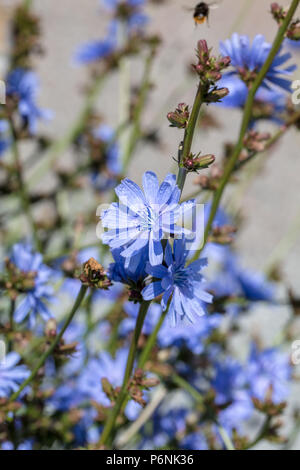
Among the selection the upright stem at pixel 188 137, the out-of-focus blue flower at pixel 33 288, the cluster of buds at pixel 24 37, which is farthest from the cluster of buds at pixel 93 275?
the cluster of buds at pixel 24 37

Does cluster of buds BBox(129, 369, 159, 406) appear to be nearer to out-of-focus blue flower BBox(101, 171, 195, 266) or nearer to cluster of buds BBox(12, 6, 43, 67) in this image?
out-of-focus blue flower BBox(101, 171, 195, 266)

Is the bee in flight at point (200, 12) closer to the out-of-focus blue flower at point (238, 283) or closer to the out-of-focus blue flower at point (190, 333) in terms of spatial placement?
the out-of-focus blue flower at point (190, 333)

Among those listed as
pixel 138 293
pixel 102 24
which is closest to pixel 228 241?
pixel 138 293

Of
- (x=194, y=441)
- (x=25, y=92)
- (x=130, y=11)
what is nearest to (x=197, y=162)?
(x=25, y=92)

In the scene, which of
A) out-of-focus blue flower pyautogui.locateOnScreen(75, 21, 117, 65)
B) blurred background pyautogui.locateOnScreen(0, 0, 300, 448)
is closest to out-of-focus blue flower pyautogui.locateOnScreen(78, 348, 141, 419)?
out-of-focus blue flower pyautogui.locateOnScreen(75, 21, 117, 65)

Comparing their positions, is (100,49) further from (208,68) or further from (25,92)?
(208,68)

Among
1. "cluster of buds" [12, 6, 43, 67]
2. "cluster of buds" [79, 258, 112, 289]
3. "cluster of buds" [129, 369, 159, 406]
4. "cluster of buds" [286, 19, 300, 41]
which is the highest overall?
"cluster of buds" [12, 6, 43, 67]
